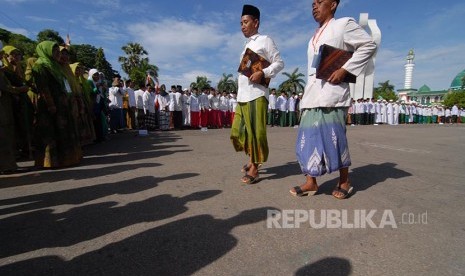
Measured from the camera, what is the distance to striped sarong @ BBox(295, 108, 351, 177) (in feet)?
9.85

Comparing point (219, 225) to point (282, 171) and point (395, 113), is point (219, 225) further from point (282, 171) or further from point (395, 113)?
point (395, 113)

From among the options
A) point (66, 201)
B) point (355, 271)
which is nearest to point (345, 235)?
point (355, 271)

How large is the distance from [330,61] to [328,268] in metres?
2.04

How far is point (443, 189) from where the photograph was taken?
3428mm

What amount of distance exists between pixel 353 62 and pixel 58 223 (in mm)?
3085

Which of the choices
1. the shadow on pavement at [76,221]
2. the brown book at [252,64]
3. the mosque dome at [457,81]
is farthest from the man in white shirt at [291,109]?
the mosque dome at [457,81]

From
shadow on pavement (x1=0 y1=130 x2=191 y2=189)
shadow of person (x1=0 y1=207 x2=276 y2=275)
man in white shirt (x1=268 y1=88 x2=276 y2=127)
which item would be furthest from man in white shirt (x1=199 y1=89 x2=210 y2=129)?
shadow of person (x1=0 y1=207 x2=276 y2=275)

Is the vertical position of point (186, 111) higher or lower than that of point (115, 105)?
lower

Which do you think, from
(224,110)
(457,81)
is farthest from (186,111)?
(457,81)

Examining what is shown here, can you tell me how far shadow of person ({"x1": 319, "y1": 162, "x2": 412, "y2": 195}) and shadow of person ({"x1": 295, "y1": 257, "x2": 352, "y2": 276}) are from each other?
A: 58.5 inches

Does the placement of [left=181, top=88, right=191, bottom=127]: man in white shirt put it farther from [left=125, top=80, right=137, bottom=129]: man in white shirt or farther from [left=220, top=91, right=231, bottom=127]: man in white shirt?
[left=125, top=80, right=137, bottom=129]: man in white shirt

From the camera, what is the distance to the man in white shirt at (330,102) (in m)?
2.94

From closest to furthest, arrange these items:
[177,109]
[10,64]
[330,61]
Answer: [330,61] < [10,64] < [177,109]

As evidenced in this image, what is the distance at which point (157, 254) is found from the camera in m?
1.89
